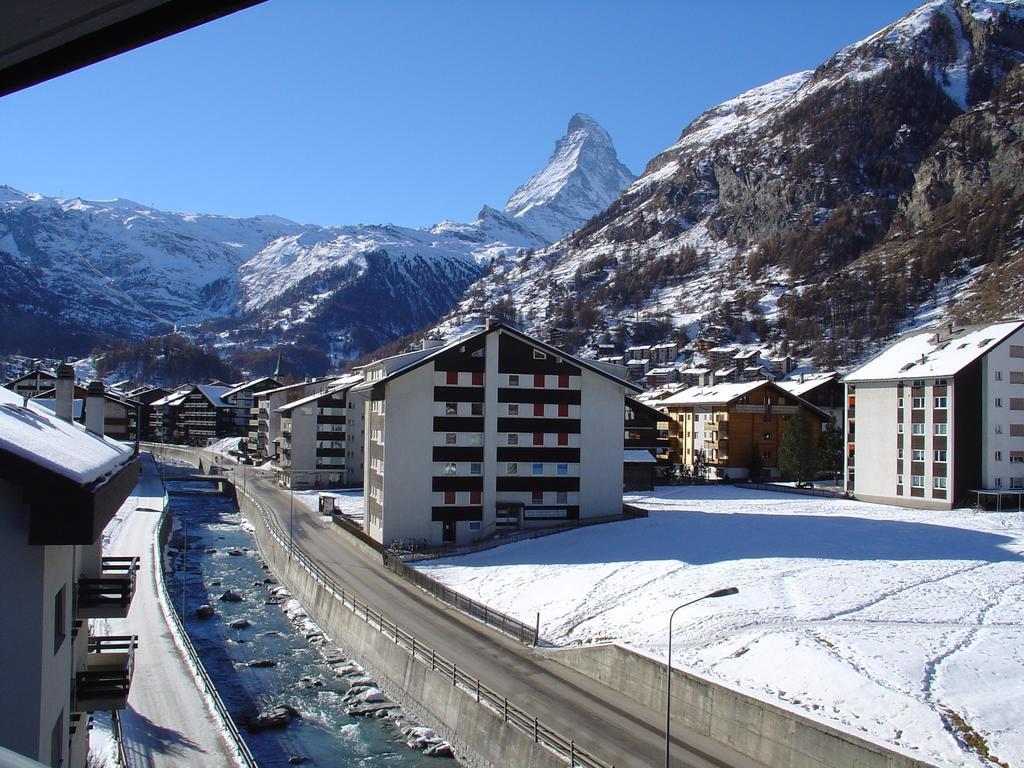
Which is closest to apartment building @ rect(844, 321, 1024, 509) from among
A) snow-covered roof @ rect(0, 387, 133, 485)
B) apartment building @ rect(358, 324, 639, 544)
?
apartment building @ rect(358, 324, 639, 544)

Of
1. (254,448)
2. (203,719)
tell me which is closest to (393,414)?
(203,719)

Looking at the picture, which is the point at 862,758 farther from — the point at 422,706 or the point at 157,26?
the point at 157,26

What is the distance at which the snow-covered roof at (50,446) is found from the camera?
8.66 m

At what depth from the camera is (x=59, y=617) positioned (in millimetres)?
10492

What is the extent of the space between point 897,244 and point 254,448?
153555 millimetres

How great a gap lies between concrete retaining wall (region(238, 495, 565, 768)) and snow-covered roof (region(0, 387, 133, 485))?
488 inches

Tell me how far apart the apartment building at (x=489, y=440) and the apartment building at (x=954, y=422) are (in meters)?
19.2

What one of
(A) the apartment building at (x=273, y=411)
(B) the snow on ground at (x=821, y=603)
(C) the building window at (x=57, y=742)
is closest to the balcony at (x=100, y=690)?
(C) the building window at (x=57, y=742)

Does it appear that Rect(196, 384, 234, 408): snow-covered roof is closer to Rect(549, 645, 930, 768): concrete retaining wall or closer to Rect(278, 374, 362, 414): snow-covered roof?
Rect(278, 374, 362, 414): snow-covered roof

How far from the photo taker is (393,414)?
46.2 meters

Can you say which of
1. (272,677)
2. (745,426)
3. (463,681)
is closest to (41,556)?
(463,681)

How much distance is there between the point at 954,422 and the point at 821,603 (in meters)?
28.0

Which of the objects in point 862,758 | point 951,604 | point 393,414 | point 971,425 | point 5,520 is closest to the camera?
point 5,520

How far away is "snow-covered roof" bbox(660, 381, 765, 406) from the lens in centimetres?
8062
